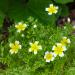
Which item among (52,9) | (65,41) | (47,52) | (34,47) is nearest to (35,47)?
(34,47)

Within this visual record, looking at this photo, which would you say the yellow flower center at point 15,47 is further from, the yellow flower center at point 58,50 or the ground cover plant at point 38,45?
the yellow flower center at point 58,50

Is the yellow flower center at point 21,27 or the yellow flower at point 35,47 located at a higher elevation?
the yellow flower center at point 21,27

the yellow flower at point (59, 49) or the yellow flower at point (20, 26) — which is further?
the yellow flower at point (20, 26)

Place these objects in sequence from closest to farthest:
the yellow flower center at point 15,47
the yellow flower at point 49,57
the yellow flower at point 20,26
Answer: the yellow flower at point 49,57 < the yellow flower center at point 15,47 < the yellow flower at point 20,26

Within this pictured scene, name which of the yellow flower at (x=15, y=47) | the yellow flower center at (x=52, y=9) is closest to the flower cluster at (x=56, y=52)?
the yellow flower at (x=15, y=47)

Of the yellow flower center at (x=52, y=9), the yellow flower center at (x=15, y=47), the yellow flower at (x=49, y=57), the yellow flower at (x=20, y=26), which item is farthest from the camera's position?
the yellow flower center at (x=52, y=9)

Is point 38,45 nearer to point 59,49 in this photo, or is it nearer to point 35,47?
point 35,47

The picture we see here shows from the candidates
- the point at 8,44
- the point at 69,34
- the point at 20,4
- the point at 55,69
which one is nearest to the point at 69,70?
the point at 55,69

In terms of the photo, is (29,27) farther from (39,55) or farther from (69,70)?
(69,70)

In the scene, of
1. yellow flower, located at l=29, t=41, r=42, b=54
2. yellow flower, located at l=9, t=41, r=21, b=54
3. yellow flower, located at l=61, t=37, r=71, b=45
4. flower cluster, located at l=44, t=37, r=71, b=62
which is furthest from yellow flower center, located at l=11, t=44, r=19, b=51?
yellow flower, located at l=61, t=37, r=71, b=45
